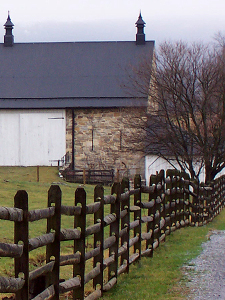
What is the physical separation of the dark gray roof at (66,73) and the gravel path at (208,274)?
22.9 metres

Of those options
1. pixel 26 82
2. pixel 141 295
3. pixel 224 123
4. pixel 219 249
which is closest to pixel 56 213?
pixel 141 295

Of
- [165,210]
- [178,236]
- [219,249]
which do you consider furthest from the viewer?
[178,236]

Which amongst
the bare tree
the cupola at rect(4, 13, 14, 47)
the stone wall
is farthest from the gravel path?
the cupola at rect(4, 13, 14, 47)

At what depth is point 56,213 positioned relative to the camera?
5281mm

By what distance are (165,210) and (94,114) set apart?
22.4 m

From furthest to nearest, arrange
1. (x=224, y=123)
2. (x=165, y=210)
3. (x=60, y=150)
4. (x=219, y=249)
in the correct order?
(x=60, y=150) → (x=224, y=123) → (x=165, y=210) → (x=219, y=249)

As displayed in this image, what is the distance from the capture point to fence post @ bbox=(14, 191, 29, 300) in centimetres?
455

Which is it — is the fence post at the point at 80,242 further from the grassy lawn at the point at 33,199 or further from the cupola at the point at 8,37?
the cupola at the point at 8,37

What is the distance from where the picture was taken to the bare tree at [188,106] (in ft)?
78.8

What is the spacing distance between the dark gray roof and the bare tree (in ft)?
24.4

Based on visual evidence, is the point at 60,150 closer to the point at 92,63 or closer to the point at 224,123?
the point at 92,63

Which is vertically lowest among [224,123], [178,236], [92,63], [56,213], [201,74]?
[178,236]

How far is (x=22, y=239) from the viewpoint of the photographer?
14.9 ft

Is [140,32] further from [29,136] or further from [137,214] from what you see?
[137,214]
